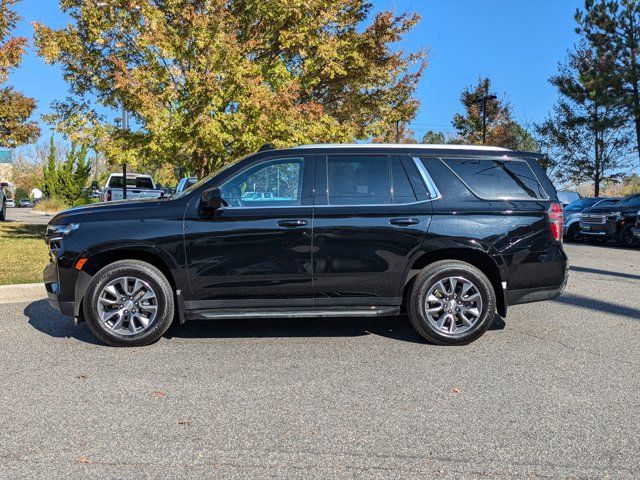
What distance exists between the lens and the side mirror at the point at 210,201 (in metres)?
5.10

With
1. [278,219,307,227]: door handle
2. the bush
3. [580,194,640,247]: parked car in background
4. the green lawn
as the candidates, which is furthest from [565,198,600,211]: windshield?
the bush

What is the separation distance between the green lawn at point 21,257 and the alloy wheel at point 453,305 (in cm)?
563

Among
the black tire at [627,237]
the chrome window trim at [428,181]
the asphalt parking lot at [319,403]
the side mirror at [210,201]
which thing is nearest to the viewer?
the asphalt parking lot at [319,403]

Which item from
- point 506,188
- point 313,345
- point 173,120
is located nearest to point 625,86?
point 173,120

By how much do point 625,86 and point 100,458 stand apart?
28052 millimetres

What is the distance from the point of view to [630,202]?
17.8 m

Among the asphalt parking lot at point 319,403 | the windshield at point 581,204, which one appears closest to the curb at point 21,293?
the asphalt parking lot at point 319,403

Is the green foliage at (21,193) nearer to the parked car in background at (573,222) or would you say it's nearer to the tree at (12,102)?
the tree at (12,102)

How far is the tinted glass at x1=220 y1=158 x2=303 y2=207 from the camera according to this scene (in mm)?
5320

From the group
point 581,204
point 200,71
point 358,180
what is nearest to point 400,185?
Answer: point 358,180

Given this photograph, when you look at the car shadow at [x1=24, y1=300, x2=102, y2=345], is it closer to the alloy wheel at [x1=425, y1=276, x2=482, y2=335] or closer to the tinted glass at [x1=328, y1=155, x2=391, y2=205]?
the tinted glass at [x1=328, y1=155, x2=391, y2=205]

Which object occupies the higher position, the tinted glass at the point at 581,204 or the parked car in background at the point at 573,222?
the tinted glass at the point at 581,204

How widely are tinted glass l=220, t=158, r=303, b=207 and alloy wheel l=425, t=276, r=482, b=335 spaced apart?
1609 mm

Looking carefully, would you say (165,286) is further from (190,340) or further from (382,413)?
(382,413)
